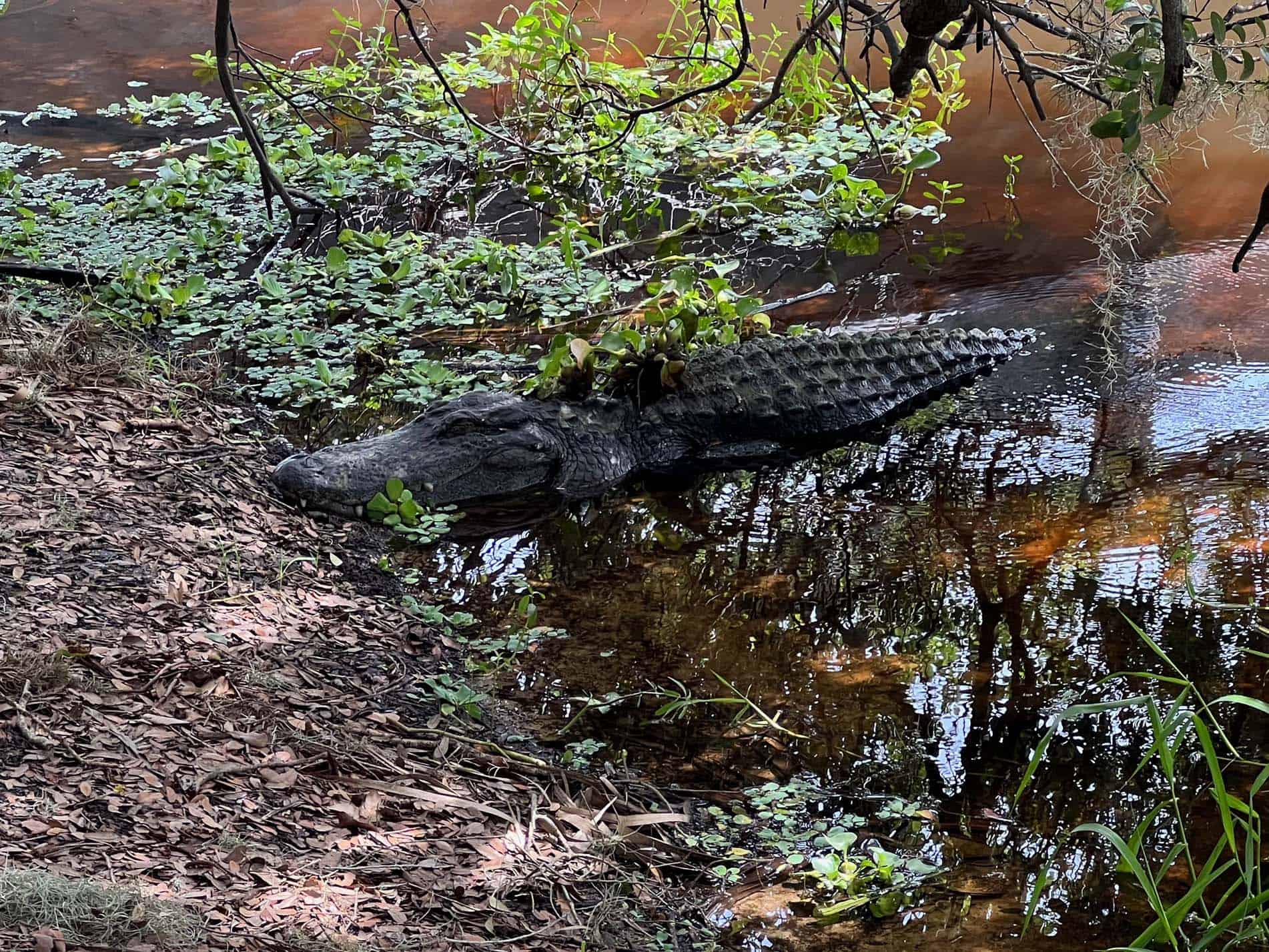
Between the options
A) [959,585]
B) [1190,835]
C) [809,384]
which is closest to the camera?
[1190,835]

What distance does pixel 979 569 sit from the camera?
439cm

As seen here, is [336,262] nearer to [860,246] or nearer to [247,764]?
[860,246]

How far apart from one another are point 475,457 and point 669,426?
1073mm

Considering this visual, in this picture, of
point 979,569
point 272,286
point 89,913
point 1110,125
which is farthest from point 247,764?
point 272,286

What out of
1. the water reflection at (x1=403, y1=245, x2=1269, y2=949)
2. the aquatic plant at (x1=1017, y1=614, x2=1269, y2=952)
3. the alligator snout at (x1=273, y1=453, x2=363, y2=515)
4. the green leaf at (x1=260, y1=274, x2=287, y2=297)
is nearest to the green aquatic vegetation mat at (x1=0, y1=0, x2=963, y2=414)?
the green leaf at (x1=260, y1=274, x2=287, y2=297)

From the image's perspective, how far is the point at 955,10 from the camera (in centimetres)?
215

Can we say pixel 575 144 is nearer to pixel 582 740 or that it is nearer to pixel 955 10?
pixel 582 740

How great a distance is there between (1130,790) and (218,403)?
13.4ft

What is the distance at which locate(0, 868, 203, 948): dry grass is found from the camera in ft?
6.53

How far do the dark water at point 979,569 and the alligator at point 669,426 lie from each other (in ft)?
0.83

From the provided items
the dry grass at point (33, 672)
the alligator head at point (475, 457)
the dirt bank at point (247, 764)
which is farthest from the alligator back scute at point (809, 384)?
the dry grass at point (33, 672)

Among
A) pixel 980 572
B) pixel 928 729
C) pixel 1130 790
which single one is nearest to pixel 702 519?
pixel 980 572

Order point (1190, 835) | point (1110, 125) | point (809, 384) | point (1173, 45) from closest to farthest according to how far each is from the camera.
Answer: point (1173, 45), point (1110, 125), point (1190, 835), point (809, 384)

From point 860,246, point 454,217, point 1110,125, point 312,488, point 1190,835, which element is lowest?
point 1190,835
